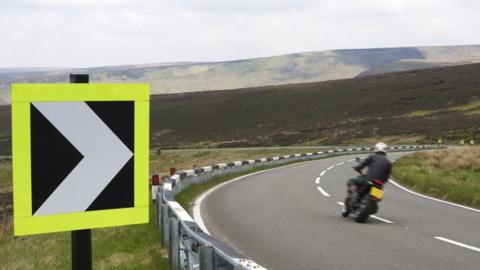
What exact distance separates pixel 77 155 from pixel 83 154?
3 cm

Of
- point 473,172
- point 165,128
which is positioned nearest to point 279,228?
point 473,172

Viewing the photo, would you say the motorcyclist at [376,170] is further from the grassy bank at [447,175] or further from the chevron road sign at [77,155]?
the chevron road sign at [77,155]

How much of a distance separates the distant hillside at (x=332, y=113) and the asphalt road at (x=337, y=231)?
4838 cm

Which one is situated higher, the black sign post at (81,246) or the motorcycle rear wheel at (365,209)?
the black sign post at (81,246)

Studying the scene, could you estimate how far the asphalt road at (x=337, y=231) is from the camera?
852 cm

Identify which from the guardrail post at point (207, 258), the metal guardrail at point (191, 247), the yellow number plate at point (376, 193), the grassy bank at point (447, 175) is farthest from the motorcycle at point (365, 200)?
the guardrail post at point (207, 258)

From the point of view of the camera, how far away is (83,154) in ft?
10.6

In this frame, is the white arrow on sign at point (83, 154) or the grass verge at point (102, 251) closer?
the white arrow on sign at point (83, 154)

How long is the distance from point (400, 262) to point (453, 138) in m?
59.6

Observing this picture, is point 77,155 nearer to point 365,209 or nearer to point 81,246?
point 81,246

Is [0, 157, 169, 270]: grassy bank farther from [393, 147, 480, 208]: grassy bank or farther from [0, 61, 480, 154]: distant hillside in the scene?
[0, 61, 480, 154]: distant hillside

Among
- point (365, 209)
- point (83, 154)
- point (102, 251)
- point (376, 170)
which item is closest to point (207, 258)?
point (83, 154)

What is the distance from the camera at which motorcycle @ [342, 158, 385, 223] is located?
12.0m

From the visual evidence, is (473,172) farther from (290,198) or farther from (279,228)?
(279,228)
